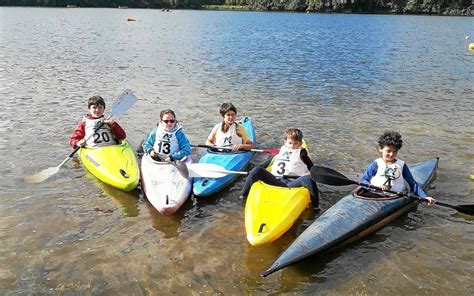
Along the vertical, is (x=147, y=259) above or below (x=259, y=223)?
below

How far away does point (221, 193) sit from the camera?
22.7 feet

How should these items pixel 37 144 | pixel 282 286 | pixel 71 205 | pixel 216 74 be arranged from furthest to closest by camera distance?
pixel 216 74 → pixel 37 144 → pixel 71 205 → pixel 282 286

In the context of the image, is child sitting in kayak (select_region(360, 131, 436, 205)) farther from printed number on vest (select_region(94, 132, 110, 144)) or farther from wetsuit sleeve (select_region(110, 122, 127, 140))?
printed number on vest (select_region(94, 132, 110, 144))

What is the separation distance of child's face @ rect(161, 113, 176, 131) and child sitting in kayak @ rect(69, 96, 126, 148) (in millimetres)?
1197

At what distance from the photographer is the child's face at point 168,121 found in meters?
7.04

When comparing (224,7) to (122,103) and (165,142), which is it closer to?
(122,103)

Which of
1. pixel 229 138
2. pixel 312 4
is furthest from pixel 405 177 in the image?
pixel 312 4

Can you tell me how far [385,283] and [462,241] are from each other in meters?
1.57

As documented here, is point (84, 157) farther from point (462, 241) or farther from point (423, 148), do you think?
point (423, 148)

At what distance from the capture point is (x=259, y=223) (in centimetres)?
532

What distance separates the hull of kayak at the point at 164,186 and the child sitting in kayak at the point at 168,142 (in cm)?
24

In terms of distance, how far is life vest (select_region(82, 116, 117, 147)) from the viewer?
7754 millimetres

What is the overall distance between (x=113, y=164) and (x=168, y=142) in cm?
91

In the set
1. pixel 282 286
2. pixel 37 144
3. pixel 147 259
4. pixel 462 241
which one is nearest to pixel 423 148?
pixel 462 241
